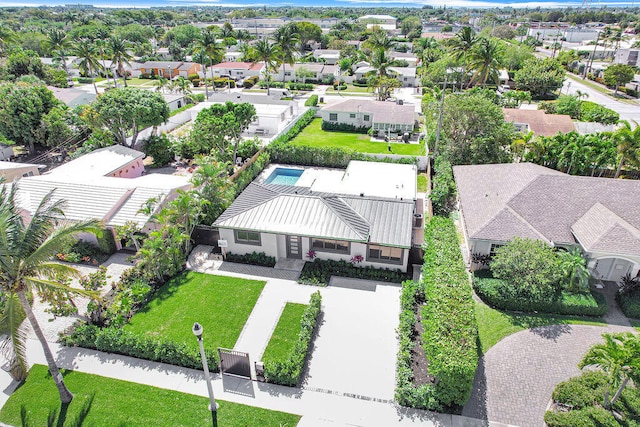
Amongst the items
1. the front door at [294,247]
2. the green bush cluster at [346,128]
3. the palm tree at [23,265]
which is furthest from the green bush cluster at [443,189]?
the palm tree at [23,265]

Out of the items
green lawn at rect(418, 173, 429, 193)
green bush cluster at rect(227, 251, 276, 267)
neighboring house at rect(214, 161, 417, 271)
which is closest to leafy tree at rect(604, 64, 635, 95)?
green lawn at rect(418, 173, 429, 193)

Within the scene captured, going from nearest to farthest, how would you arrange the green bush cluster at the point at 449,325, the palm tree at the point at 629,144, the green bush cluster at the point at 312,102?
the green bush cluster at the point at 449,325 → the palm tree at the point at 629,144 → the green bush cluster at the point at 312,102

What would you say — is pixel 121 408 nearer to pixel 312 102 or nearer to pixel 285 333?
pixel 285 333

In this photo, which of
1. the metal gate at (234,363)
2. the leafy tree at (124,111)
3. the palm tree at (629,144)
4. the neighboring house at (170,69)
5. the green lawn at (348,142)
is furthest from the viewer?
the neighboring house at (170,69)

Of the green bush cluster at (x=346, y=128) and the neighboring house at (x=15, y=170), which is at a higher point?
the neighboring house at (x=15, y=170)

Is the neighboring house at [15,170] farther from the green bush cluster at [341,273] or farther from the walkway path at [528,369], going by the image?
the walkway path at [528,369]

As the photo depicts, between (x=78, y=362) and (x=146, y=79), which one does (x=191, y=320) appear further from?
(x=146, y=79)

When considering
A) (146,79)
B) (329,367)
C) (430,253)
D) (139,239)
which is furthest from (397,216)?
(146,79)
